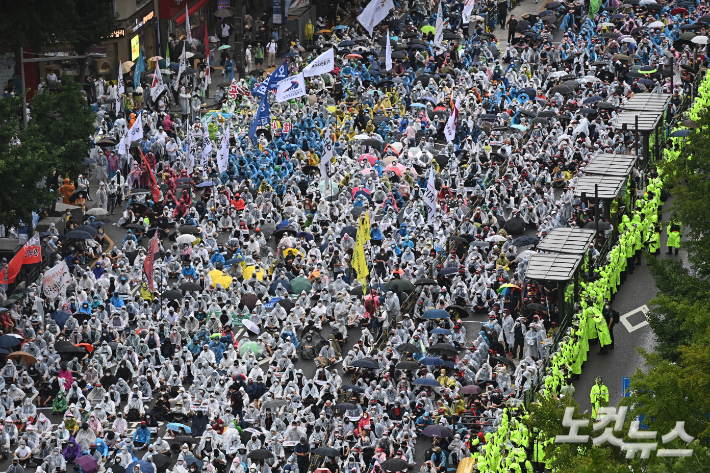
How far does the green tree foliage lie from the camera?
38438 mm

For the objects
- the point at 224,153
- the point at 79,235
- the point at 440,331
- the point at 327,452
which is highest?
the point at 224,153

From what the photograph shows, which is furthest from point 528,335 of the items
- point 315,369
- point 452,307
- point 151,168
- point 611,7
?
point 611,7

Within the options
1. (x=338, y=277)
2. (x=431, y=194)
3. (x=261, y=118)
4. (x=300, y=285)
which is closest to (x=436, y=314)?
(x=338, y=277)

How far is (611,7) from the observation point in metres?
61.1

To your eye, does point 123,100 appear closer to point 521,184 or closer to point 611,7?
point 521,184

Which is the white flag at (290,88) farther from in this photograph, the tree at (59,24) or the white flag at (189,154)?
the tree at (59,24)

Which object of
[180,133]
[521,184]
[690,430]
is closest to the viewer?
[690,430]

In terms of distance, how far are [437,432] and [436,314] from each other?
551cm

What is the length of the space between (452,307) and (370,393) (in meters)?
4.69

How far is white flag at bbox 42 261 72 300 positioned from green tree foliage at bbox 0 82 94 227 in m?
2.10

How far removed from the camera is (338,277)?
38750 mm

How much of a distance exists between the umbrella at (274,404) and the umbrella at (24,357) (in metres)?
6.40

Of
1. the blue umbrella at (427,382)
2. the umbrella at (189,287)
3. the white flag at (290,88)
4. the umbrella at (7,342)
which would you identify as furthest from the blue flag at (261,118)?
the blue umbrella at (427,382)

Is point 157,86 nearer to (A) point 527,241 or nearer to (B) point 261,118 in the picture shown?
(B) point 261,118
